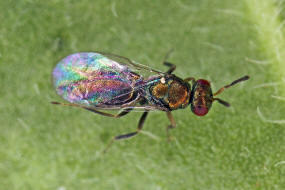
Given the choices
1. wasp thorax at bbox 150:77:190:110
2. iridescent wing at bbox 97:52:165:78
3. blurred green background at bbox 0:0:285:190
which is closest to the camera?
blurred green background at bbox 0:0:285:190

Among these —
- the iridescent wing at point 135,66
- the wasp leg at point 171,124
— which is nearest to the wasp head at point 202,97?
the wasp leg at point 171,124

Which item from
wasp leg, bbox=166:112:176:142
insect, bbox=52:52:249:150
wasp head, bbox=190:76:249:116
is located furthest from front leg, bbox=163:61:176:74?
wasp leg, bbox=166:112:176:142

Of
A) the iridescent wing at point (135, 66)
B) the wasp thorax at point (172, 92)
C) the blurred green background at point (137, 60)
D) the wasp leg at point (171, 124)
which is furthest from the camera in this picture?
the wasp thorax at point (172, 92)

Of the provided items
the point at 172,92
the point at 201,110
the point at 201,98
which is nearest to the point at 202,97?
the point at 201,98

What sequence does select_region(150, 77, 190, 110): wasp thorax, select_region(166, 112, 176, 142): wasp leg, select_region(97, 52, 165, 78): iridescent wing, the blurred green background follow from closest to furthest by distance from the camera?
the blurred green background
select_region(166, 112, 176, 142): wasp leg
select_region(97, 52, 165, 78): iridescent wing
select_region(150, 77, 190, 110): wasp thorax

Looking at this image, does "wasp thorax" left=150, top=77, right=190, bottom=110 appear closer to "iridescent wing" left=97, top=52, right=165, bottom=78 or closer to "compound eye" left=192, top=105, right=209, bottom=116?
"iridescent wing" left=97, top=52, right=165, bottom=78

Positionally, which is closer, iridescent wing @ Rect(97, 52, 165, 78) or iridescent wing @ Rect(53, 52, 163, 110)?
iridescent wing @ Rect(53, 52, 163, 110)

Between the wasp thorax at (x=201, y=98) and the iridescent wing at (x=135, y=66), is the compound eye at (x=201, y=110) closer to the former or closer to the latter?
the wasp thorax at (x=201, y=98)
